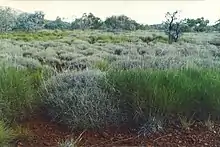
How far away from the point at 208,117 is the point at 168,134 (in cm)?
82

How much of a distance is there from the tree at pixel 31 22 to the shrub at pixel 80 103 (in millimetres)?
72568

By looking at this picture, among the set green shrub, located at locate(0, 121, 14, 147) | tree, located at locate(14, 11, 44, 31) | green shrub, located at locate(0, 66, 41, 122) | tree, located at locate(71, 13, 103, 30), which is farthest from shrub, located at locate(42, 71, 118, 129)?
tree, located at locate(71, 13, 103, 30)

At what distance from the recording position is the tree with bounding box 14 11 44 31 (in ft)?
258

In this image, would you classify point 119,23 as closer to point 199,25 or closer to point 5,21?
point 199,25

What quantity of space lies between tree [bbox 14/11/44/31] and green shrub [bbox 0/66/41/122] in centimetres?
7262

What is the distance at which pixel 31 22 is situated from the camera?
265 ft

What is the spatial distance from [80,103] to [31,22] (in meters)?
76.5

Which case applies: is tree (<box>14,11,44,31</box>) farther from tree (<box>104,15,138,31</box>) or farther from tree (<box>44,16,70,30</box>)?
tree (<box>104,15,138,31</box>)

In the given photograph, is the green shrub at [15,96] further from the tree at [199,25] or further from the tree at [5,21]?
the tree at [5,21]

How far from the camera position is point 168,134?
577cm

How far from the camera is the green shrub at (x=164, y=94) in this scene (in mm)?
6016

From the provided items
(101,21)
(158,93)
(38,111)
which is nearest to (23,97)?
(38,111)

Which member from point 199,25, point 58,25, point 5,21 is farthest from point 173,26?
point 58,25

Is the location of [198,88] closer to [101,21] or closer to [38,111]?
[38,111]
